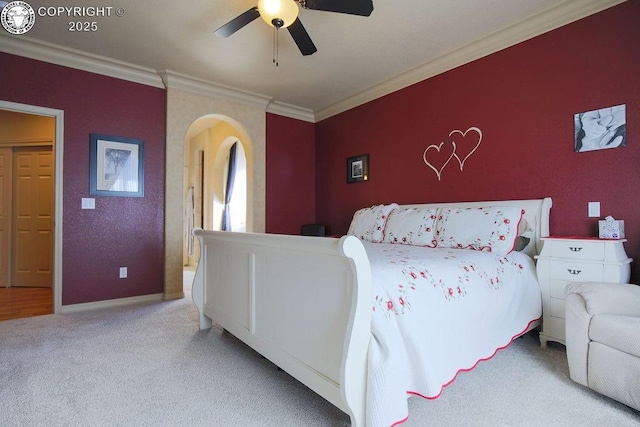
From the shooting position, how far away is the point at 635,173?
7.18ft

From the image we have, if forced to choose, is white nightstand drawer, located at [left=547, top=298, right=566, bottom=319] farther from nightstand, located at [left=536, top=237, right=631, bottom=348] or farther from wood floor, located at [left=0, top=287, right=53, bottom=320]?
wood floor, located at [left=0, top=287, right=53, bottom=320]

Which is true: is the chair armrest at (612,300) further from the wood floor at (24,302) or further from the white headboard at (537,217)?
the wood floor at (24,302)

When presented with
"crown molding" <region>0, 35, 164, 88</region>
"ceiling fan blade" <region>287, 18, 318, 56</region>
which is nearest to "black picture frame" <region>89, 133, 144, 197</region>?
"crown molding" <region>0, 35, 164, 88</region>

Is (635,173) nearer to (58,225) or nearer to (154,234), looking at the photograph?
(154,234)

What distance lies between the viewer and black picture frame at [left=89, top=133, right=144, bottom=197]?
3.35 m

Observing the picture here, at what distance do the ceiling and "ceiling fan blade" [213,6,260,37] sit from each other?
31 cm

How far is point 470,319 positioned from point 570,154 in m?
1.74

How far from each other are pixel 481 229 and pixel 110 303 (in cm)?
379

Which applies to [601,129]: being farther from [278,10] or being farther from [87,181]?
[87,181]

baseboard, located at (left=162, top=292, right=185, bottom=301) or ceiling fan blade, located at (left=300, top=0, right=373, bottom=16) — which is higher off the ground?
ceiling fan blade, located at (left=300, top=0, right=373, bottom=16)

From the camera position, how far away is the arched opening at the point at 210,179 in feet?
18.8

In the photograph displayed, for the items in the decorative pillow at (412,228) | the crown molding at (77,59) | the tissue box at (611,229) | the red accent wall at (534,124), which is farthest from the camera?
the crown molding at (77,59)

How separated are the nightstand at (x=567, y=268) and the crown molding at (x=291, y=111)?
3705 mm

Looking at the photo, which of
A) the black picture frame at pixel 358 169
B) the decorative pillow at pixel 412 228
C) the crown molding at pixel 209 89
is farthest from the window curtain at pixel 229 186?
the decorative pillow at pixel 412 228
